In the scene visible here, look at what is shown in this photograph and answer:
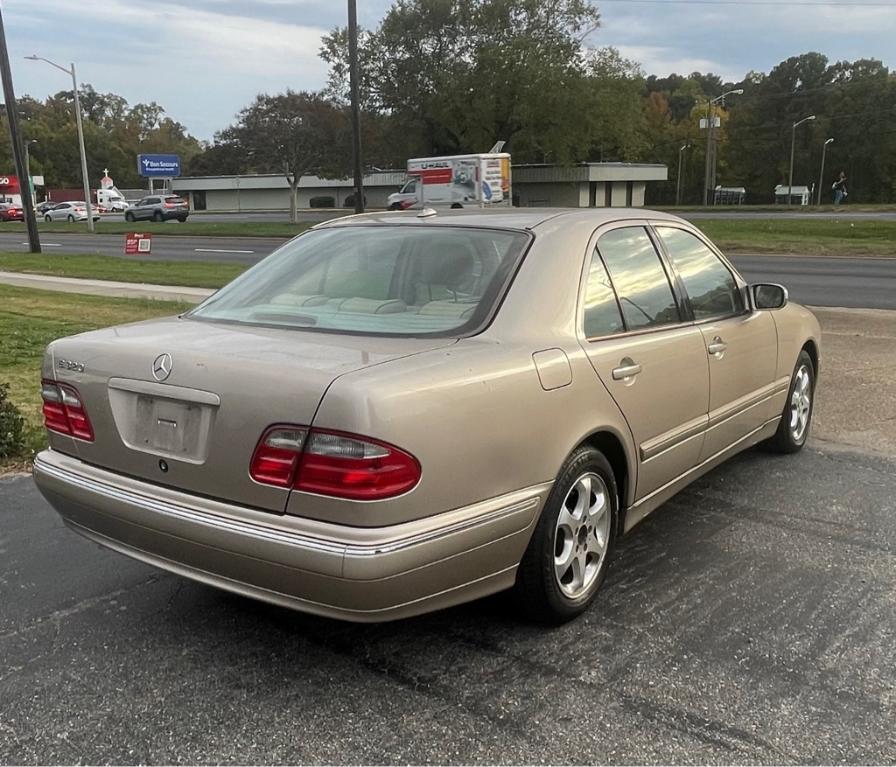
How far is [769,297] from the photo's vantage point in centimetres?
473

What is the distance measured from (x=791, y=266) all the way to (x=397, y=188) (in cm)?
5576

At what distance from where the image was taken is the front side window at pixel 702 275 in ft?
14.1

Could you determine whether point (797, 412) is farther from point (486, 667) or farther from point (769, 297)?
point (486, 667)

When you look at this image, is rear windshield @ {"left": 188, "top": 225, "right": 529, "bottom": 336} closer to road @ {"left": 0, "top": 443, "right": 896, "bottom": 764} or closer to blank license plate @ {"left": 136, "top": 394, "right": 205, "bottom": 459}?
blank license plate @ {"left": 136, "top": 394, "right": 205, "bottom": 459}

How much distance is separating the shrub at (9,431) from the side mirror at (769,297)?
15.1 ft

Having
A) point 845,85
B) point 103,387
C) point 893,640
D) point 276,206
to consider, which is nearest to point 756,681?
point 893,640

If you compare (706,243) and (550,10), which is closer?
(706,243)

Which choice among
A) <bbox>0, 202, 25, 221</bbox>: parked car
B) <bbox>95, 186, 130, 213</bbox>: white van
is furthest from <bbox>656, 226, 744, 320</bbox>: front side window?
<bbox>95, 186, 130, 213</bbox>: white van

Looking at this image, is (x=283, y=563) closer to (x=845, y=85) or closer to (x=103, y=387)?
(x=103, y=387)

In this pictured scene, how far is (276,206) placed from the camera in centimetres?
8238

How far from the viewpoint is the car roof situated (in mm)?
3738

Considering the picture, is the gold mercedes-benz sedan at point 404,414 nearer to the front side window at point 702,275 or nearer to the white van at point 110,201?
the front side window at point 702,275

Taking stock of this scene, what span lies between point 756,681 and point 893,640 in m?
0.67

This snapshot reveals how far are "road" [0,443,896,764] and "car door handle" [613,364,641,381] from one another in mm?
925
